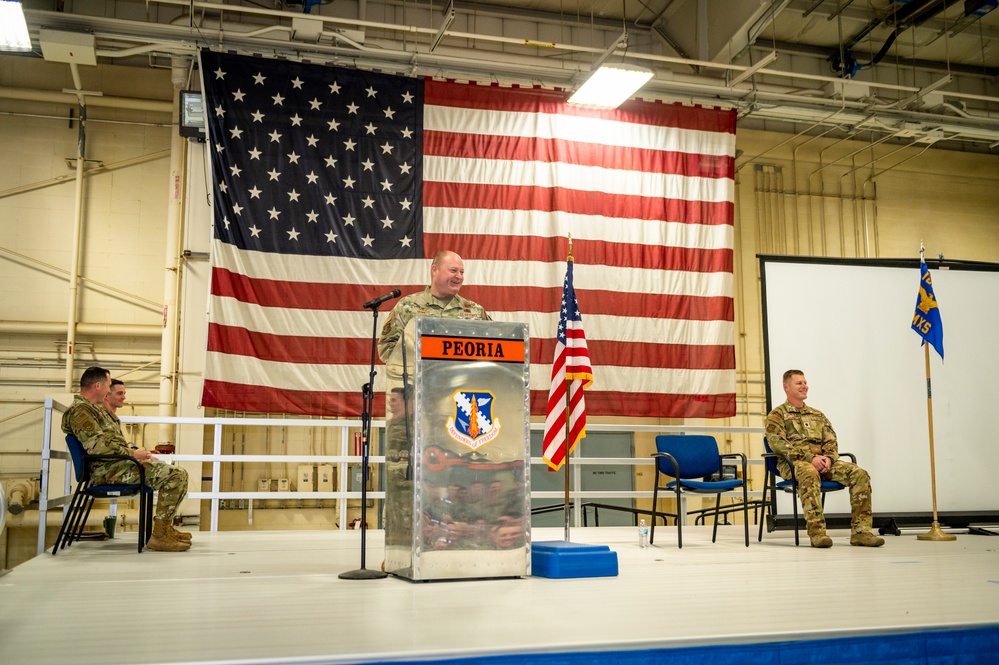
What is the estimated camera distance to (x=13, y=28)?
22.3ft

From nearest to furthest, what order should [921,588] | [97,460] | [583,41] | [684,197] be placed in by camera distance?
1. [921,588]
2. [97,460]
3. [684,197]
4. [583,41]

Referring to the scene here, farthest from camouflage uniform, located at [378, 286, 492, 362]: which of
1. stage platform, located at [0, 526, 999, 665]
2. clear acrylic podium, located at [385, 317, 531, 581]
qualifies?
stage platform, located at [0, 526, 999, 665]

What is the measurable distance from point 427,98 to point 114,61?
3.72 m

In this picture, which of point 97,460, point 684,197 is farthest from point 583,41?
point 97,460

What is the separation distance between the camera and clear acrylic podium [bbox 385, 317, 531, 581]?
3625 millimetres

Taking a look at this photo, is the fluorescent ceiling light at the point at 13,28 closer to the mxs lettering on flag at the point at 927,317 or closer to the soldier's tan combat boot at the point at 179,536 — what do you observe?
the soldier's tan combat boot at the point at 179,536

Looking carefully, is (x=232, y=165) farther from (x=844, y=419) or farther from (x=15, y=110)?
(x=844, y=419)

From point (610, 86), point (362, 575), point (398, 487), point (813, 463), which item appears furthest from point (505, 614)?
point (610, 86)

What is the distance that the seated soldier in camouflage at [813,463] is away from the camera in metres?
5.79

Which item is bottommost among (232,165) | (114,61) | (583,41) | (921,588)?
(921,588)

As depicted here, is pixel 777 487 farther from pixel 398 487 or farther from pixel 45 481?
pixel 45 481

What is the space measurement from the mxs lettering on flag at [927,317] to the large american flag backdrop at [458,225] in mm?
2118

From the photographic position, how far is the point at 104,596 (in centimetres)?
336

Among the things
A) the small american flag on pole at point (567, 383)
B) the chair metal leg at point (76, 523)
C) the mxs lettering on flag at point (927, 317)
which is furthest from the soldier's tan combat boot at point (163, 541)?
the mxs lettering on flag at point (927, 317)
